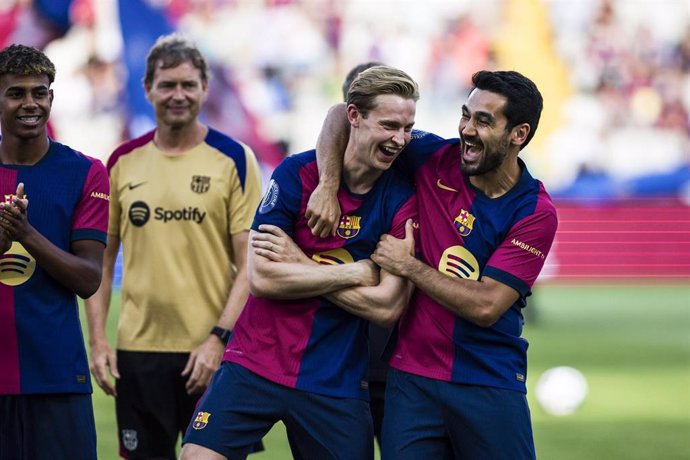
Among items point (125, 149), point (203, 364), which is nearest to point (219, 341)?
point (203, 364)

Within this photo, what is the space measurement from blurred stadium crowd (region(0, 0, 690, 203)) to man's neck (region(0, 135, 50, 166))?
67.3 feet

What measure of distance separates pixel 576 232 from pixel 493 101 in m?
20.5

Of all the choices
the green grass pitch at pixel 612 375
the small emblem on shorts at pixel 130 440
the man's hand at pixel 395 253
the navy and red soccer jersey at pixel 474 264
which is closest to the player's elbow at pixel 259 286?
the man's hand at pixel 395 253

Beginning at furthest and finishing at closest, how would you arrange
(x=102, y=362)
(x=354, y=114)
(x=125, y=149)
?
(x=125, y=149)
(x=102, y=362)
(x=354, y=114)

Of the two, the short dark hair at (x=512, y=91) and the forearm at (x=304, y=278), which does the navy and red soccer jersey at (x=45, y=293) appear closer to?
the forearm at (x=304, y=278)

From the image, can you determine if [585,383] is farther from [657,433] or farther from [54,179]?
[54,179]

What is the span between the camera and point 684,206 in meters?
25.4

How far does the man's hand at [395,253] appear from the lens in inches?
192

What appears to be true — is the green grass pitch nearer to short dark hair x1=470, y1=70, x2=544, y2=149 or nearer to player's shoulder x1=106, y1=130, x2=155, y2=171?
player's shoulder x1=106, y1=130, x2=155, y2=171

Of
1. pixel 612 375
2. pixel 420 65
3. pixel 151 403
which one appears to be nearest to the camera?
pixel 151 403

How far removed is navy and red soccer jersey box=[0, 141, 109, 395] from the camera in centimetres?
491

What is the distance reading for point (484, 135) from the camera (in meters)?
4.94

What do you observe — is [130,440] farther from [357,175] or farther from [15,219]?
[357,175]

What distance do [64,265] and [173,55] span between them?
6.00ft
